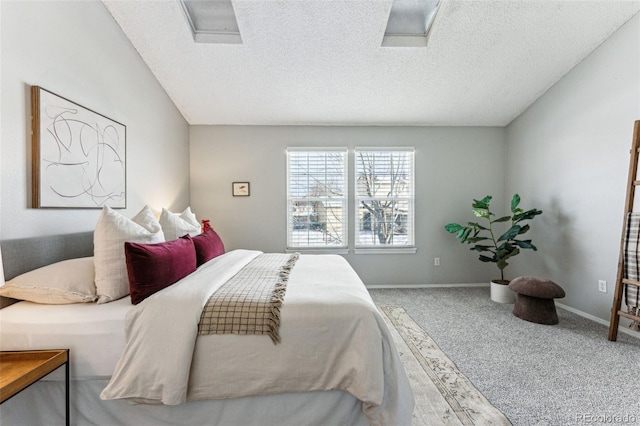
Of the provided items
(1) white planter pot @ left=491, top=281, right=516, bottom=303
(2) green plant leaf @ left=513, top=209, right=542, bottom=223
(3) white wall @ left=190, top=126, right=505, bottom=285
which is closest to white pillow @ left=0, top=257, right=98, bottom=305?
(3) white wall @ left=190, top=126, right=505, bottom=285

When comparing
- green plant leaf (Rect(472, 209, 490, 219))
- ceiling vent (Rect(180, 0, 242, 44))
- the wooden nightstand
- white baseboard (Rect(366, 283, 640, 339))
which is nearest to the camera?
the wooden nightstand

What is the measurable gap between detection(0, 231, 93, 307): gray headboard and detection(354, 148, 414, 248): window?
3.05 meters

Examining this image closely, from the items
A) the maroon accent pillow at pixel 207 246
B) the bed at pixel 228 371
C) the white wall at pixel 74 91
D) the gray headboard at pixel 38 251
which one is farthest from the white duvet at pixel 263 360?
the white wall at pixel 74 91

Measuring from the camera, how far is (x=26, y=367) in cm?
114

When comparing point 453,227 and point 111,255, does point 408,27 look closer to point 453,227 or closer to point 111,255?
point 453,227

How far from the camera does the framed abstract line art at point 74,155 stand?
5.75 feet

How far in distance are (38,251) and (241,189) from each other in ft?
7.93

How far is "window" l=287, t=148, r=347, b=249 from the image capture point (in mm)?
4023

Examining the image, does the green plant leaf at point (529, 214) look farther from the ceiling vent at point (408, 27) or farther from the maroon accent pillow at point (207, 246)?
the maroon accent pillow at point (207, 246)

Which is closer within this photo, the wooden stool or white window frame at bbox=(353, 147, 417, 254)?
the wooden stool

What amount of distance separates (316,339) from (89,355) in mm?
1070

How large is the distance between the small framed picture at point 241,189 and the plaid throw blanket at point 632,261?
399cm

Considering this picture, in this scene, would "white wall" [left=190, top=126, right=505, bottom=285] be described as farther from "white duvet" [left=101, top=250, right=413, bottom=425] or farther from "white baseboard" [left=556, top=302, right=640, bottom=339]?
"white duvet" [left=101, top=250, right=413, bottom=425]

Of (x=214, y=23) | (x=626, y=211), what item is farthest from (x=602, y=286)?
(x=214, y=23)
